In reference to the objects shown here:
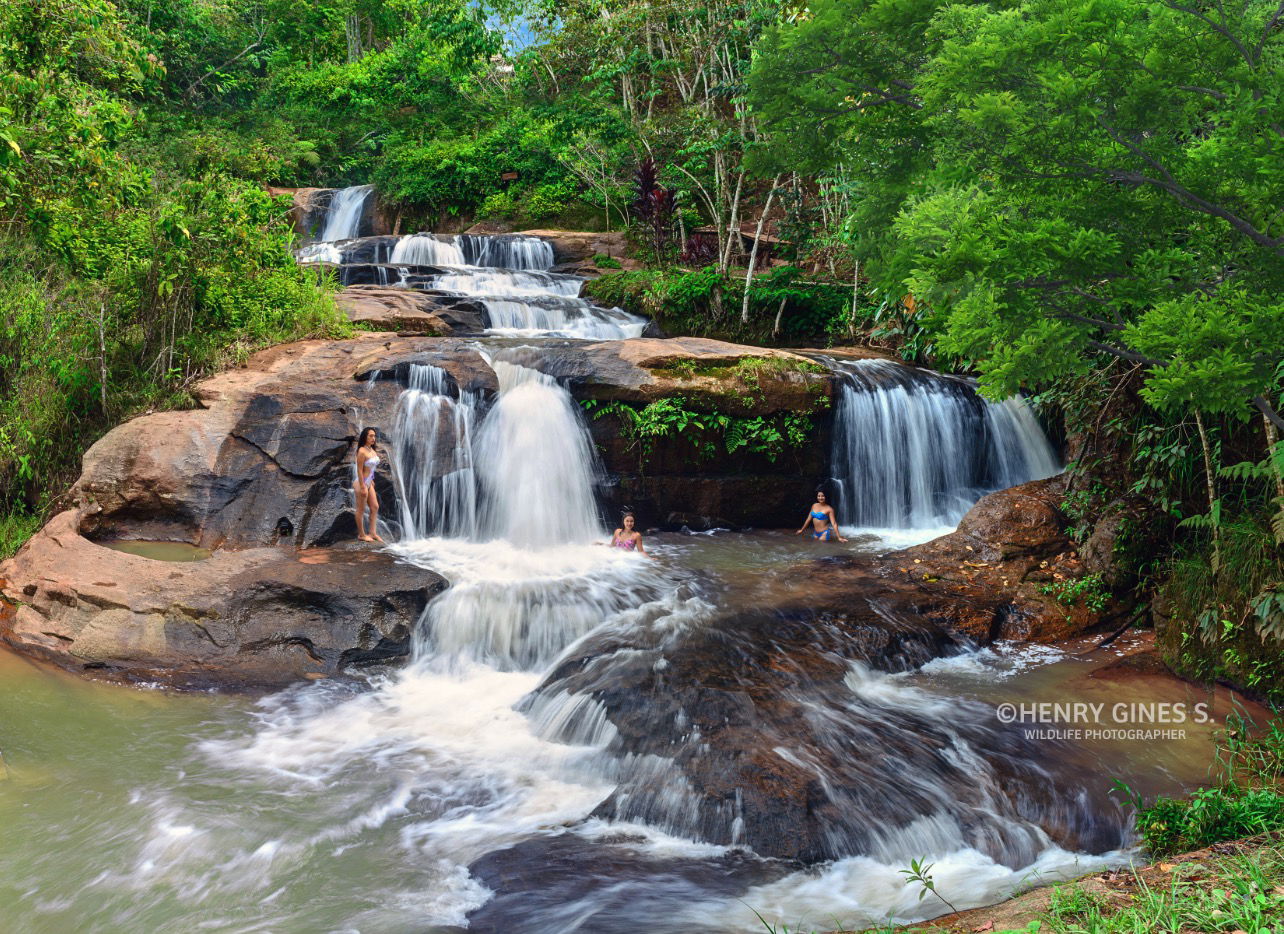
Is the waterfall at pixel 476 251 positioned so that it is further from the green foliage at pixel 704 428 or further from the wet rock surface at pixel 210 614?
the wet rock surface at pixel 210 614

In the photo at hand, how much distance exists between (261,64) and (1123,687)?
2986 centimetres

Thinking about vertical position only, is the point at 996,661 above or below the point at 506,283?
below

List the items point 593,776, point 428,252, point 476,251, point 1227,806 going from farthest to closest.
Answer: point 476,251 < point 428,252 < point 593,776 < point 1227,806

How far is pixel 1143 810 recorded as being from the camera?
4.85 metres

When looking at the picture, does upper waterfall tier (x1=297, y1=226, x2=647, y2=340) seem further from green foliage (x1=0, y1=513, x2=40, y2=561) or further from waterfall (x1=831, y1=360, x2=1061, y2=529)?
green foliage (x1=0, y1=513, x2=40, y2=561)

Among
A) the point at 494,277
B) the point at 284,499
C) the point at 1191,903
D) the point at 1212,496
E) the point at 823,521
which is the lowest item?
the point at 1191,903

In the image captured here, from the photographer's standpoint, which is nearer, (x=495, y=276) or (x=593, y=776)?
(x=593, y=776)

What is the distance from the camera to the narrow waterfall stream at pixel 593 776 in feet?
14.1

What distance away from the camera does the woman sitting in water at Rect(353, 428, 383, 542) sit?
29.6ft

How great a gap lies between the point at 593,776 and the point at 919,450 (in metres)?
7.42

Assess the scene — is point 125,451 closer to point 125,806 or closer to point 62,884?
point 125,806

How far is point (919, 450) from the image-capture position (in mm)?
11281

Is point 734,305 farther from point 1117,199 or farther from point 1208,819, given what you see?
point 1208,819

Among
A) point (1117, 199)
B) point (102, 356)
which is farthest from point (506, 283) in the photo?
point (1117, 199)
